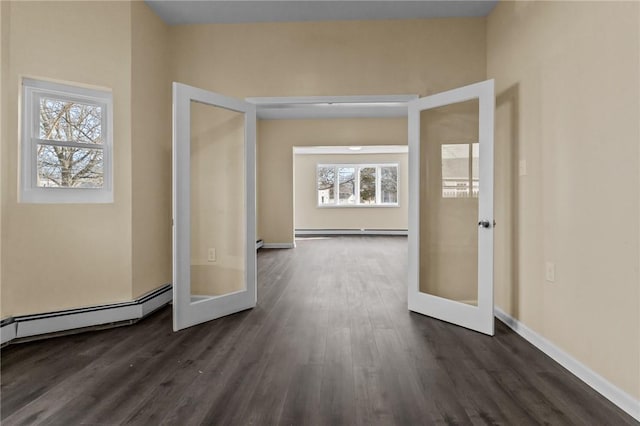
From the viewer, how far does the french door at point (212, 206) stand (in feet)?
9.26

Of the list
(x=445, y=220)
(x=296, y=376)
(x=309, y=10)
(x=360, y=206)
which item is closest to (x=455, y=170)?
(x=445, y=220)

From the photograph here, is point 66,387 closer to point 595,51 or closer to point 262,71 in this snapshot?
point 262,71

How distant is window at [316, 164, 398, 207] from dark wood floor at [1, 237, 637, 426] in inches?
288

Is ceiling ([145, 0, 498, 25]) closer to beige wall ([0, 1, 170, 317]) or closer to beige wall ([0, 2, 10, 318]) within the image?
beige wall ([0, 1, 170, 317])

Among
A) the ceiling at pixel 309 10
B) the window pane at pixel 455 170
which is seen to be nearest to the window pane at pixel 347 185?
the ceiling at pixel 309 10

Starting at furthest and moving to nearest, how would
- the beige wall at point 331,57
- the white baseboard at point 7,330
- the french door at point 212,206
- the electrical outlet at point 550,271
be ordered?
the beige wall at point 331,57 < the french door at point 212,206 < the white baseboard at point 7,330 < the electrical outlet at point 550,271

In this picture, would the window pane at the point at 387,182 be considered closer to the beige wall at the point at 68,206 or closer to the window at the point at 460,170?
the window at the point at 460,170

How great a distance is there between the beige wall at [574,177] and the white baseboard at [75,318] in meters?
3.19

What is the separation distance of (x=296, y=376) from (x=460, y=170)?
7.10ft

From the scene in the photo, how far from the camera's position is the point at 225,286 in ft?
10.8

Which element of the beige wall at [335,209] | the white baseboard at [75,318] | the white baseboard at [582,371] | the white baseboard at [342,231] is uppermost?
the beige wall at [335,209]

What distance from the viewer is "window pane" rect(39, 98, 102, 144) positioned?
8.94 feet

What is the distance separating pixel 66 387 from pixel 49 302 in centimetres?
105

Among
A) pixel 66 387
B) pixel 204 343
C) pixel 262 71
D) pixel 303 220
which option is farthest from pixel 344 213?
pixel 66 387
